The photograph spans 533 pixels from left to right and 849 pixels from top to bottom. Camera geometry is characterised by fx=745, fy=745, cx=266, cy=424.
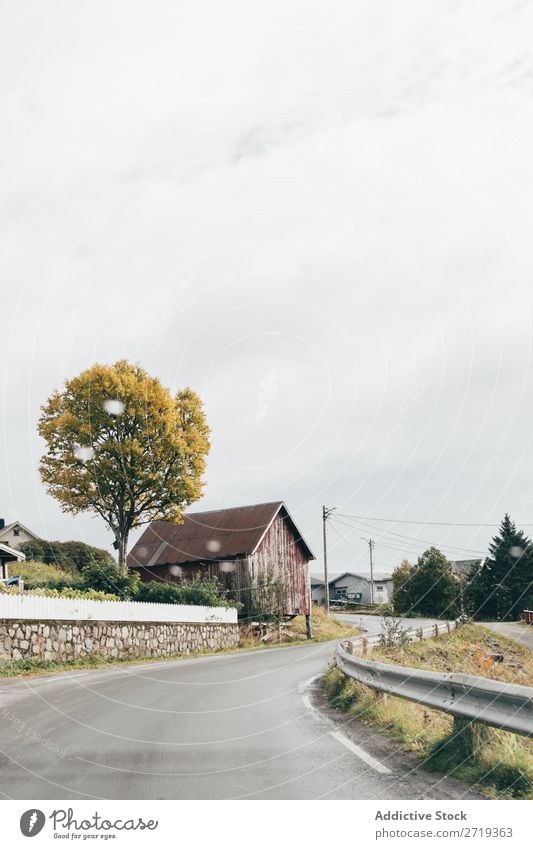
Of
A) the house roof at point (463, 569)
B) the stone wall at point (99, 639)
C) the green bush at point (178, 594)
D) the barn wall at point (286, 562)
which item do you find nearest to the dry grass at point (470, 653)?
the stone wall at point (99, 639)

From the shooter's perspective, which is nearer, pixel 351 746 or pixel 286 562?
pixel 351 746

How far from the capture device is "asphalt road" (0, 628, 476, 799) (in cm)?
593

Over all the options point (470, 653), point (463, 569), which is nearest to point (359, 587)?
point (463, 569)

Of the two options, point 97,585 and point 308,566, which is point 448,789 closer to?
point 97,585

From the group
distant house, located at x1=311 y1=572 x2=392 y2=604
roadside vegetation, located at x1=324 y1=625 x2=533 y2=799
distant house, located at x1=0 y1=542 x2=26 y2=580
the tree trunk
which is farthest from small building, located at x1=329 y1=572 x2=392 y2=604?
roadside vegetation, located at x1=324 y1=625 x2=533 y2=799

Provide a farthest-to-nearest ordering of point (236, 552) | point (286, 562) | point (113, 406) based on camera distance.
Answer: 1. point (286, 562)
2. point (236, 552)
3. point (113, 406)

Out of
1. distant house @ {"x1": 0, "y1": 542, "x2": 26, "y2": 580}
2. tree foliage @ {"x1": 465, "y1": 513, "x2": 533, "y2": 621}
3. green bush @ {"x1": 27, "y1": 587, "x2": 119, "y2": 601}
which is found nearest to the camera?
green bush @ {"x1": 27, "y1": 587, "x2": 119, "y2": 601}

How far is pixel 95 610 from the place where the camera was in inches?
1009

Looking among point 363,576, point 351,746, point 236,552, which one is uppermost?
point 236,552

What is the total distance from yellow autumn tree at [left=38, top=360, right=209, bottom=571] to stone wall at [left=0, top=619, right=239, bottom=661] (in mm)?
8150

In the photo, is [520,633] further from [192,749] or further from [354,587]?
[354,587]

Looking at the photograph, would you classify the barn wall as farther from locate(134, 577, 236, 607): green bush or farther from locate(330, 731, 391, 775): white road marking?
locate(330, 731, 391, 775): white road marking

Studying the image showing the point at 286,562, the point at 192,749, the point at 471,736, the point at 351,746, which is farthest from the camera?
the point at 286,562

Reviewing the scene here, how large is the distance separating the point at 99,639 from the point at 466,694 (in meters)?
20.6
